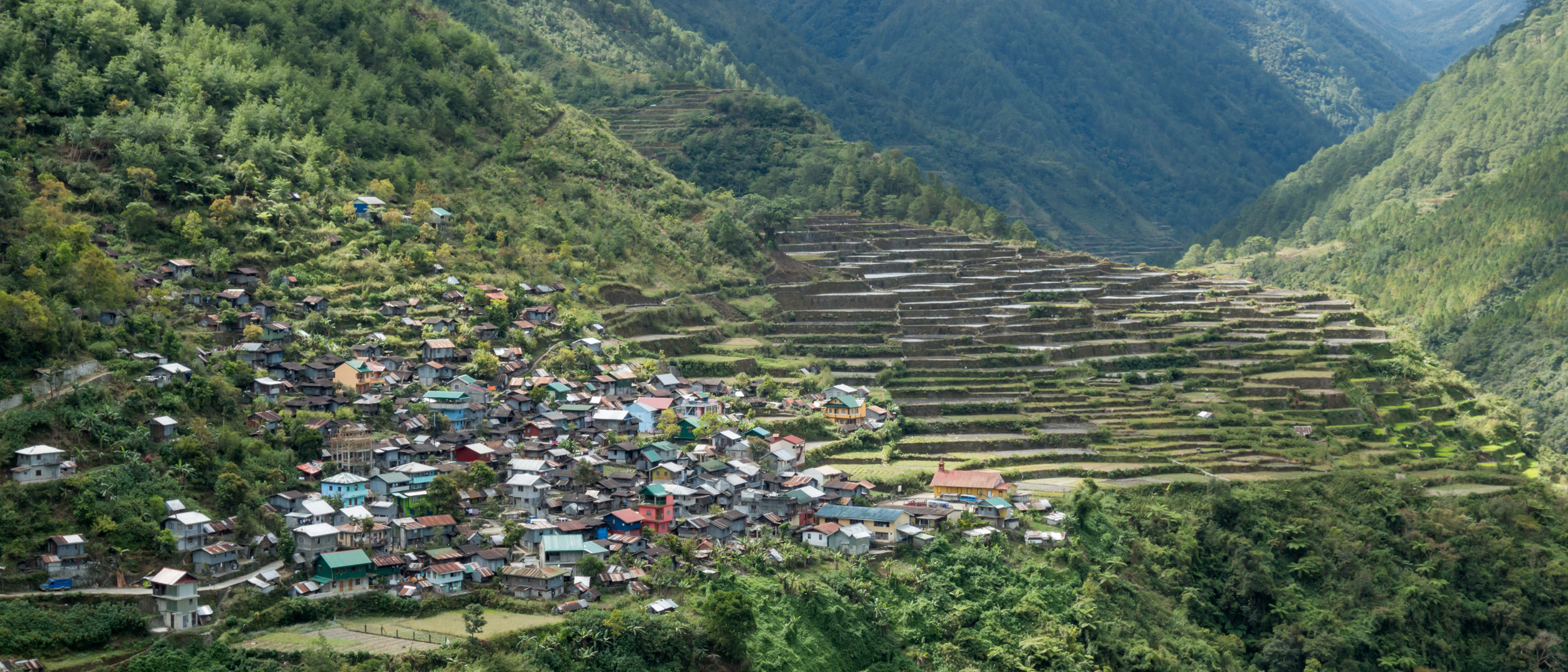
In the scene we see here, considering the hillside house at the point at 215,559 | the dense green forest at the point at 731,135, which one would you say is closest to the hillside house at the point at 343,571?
the hillside house at the point at 215,559

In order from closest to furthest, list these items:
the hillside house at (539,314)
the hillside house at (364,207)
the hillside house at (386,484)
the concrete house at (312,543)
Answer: the concrete house at (312,543)
the hillside house at (386,484)
the hillside house at (539,314)
the hillside house at (364,207)

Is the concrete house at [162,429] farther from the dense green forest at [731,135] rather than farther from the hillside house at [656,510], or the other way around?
the dense green forest at [731,135]

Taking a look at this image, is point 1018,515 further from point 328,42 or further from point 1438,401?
point 328,42

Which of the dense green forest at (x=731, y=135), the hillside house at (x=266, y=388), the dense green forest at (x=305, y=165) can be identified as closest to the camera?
the hillside house at (x=266, y=388)

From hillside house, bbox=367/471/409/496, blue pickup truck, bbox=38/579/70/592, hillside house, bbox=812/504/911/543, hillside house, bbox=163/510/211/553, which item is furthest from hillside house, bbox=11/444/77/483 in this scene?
hillside house, bbox=812/504/911/543

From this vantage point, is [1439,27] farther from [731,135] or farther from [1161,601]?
[1161,601]

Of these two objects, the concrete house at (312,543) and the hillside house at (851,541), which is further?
the hillside house at (851,541)

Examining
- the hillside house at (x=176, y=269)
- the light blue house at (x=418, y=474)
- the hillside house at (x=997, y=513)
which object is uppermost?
the hillside house at (x=176, y=269)
